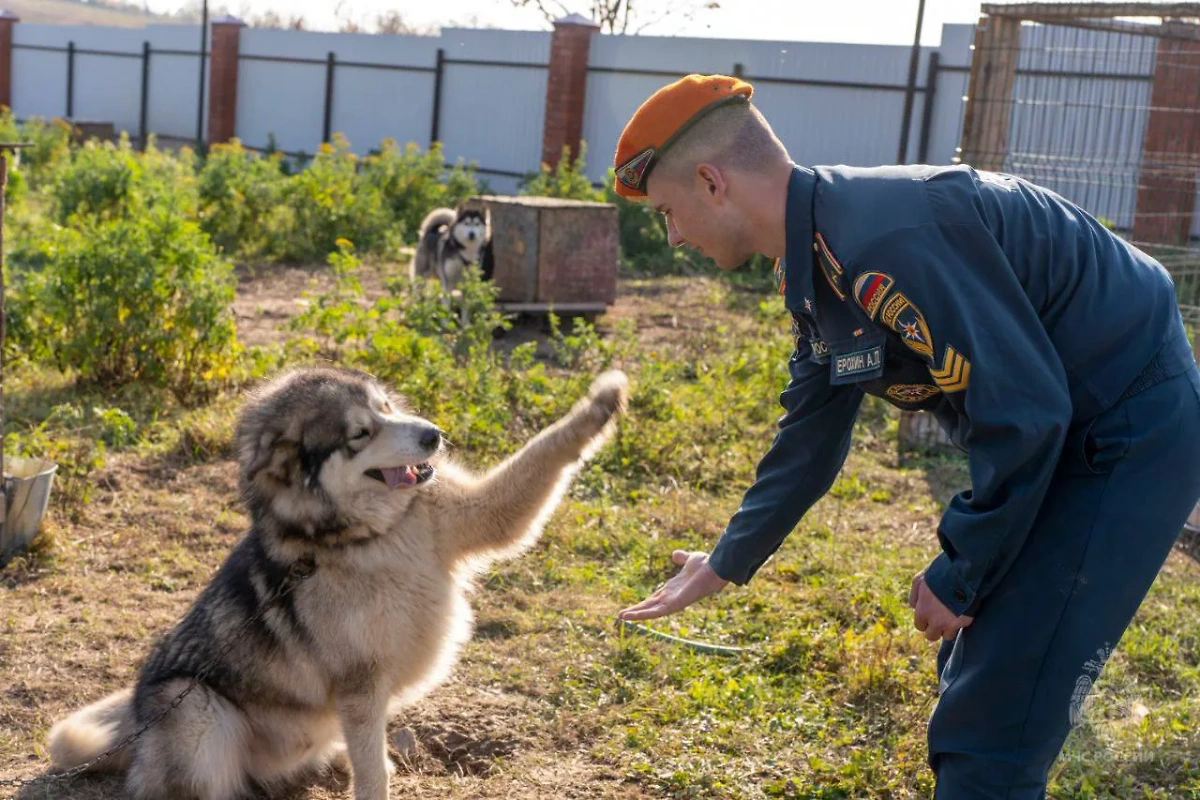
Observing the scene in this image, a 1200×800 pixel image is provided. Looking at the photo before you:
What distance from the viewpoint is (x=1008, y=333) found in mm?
1954

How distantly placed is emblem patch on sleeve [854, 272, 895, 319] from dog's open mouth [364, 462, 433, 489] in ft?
4.90

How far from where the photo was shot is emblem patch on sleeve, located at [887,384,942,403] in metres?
2.23

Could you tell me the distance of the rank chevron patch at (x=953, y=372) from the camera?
1.95 metres

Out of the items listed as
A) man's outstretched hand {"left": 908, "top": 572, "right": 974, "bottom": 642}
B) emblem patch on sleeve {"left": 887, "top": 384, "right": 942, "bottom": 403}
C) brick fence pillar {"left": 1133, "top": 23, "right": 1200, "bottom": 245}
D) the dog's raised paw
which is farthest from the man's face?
brick fence pillar {"left": 1133, "top": 23, "right": 1200, "bottom": 245}

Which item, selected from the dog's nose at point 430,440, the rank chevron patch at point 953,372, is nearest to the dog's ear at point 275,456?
the dog's nose at point 430,440

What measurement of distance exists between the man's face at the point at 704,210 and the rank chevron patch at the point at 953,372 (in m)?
0.46

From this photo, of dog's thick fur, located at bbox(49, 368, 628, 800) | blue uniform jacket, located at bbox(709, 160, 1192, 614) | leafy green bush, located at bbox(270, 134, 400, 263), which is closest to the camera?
blue uniform jacket, located at bbox(709, 160, 1192, 614)

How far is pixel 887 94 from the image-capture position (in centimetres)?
1391

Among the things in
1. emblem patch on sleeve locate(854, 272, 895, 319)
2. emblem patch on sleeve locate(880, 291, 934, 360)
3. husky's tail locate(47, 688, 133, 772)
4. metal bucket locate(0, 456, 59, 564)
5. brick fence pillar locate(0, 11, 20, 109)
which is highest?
brick fence pillar locate(0, 11, 20, 109)

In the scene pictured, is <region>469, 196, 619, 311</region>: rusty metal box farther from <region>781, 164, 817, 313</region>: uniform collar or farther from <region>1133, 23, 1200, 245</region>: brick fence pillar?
<region>781, 164, 817, 313</region>: uniform collar

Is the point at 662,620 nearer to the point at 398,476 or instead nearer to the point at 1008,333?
the point at 398,476

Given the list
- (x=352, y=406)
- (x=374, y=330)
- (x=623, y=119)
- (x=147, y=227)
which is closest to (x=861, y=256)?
(x=352, y=406)

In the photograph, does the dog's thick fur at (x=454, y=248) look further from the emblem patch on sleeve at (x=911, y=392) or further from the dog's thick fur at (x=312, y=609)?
the emblem patch on sleeve at (x=911, y=392)

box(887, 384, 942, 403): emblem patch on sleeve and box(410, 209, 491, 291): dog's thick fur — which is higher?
box(887, 384, 942, 403): emblem patch on sleeve
